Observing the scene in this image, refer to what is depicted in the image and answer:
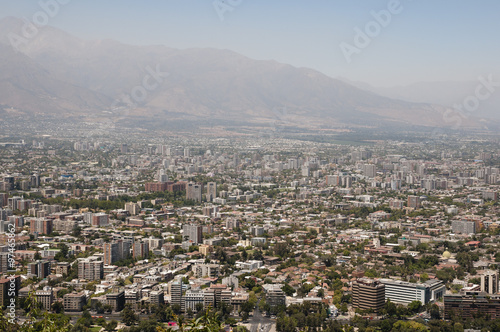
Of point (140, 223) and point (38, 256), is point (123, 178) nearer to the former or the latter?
point (140, 223)

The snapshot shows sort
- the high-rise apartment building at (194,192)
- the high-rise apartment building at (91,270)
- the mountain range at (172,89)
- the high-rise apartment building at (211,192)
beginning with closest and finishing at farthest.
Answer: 1. the high-rise apartment building at (91,270)
2. the high-rise apartment building at (194,192)
3. the high-rise apartment building at (211,192)
4. the mountain range at (172,89)

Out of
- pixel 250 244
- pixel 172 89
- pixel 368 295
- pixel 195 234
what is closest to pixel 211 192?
pixel 195 234

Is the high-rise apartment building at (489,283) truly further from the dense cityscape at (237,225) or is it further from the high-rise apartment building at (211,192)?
the high-rise apartment building at (211,192)

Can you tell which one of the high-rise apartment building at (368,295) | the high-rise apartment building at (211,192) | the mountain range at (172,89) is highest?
the mountain range at (172,89)

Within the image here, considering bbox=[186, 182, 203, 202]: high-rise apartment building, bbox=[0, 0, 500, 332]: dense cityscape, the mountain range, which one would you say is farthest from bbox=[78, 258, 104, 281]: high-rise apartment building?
the mountain range

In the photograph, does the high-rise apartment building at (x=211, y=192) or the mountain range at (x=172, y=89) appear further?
the mountain range at (x=172, y=89)

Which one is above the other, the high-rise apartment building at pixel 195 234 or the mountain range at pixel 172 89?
the mountain range at pixel 172 89

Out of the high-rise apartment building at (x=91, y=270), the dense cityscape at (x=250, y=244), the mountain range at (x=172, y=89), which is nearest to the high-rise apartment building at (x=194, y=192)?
the dense cityscape at (x=250, y=244)

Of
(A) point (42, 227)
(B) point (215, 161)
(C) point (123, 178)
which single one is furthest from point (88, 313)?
(B) point (215, 161)

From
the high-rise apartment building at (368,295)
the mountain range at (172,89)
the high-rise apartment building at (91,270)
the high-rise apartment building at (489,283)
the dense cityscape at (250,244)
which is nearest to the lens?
the dense cityscape at (250,244)

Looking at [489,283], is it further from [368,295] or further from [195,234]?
[195,234]
